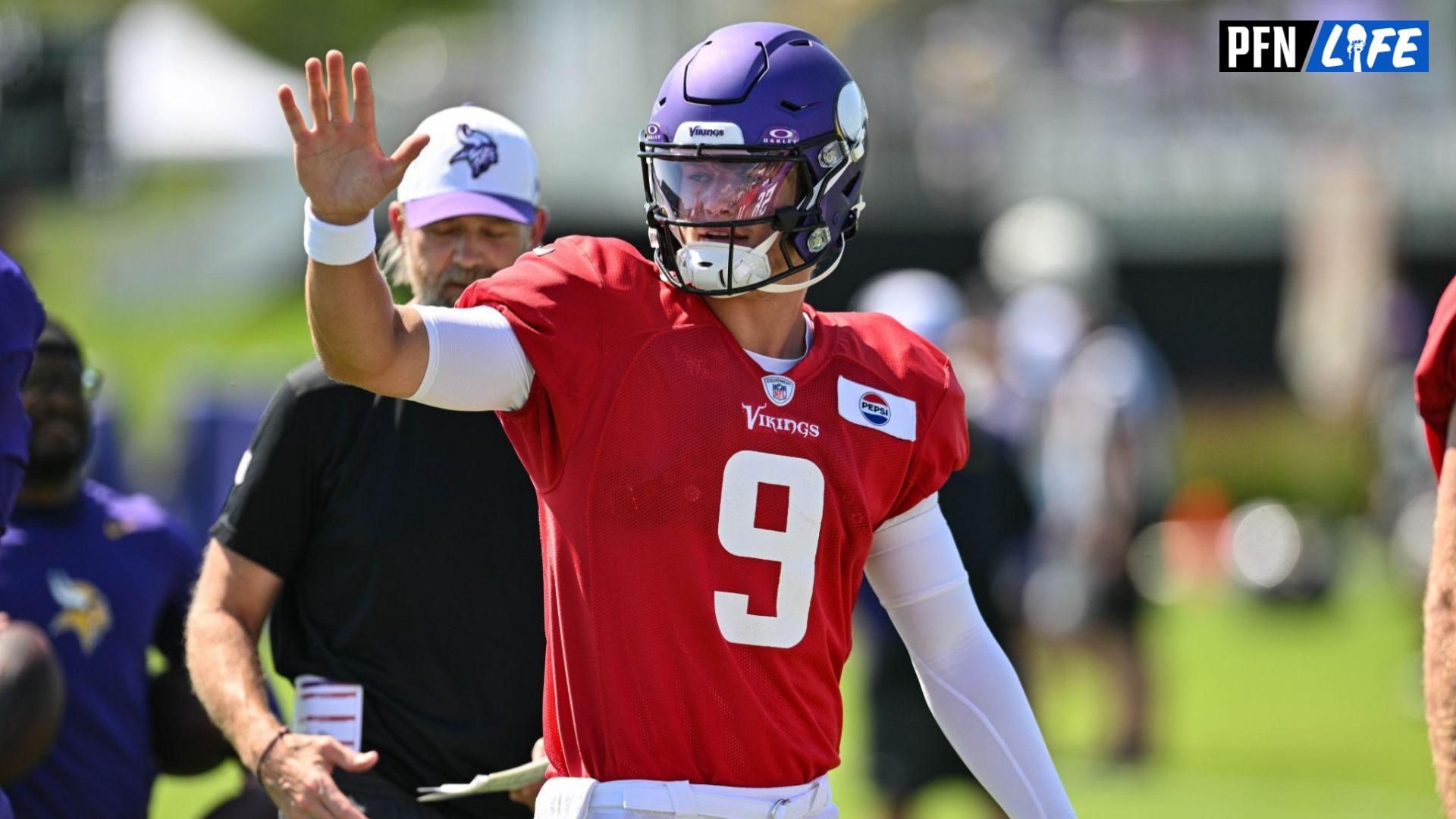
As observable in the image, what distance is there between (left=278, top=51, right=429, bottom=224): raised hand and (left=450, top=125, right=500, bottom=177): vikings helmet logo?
1405 mm

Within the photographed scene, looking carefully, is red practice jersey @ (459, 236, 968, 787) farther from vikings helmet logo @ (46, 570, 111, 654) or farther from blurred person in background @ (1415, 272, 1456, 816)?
vikings helmet logo @ (46, 570, 111, 654)

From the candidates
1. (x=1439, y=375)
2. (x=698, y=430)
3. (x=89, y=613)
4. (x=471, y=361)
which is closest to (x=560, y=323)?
(x=471, y=361)

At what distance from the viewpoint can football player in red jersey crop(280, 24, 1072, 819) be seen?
10.6 feet

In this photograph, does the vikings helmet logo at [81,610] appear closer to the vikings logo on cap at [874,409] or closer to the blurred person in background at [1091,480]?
the vikings logo on cap at [874,409]

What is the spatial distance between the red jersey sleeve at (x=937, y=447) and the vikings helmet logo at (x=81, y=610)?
227 centimetres

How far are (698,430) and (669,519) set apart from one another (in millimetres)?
149

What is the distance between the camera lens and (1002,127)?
22.1 m

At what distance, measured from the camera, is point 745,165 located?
134 inches

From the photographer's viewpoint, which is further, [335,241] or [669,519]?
[669,519]

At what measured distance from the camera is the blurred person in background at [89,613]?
4.88 meters

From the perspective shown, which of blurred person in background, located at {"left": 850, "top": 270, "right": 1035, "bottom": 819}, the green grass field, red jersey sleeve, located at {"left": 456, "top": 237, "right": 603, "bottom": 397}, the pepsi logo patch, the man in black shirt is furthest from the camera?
the green grass field

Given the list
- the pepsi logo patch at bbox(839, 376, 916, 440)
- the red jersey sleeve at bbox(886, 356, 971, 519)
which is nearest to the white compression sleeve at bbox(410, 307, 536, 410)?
the pepsi logo patch at bbox(839, 376, 916, 440)

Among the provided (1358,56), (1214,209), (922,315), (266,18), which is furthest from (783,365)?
(266,18)

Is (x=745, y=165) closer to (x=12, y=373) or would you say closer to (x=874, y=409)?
(x=874, y=409)
